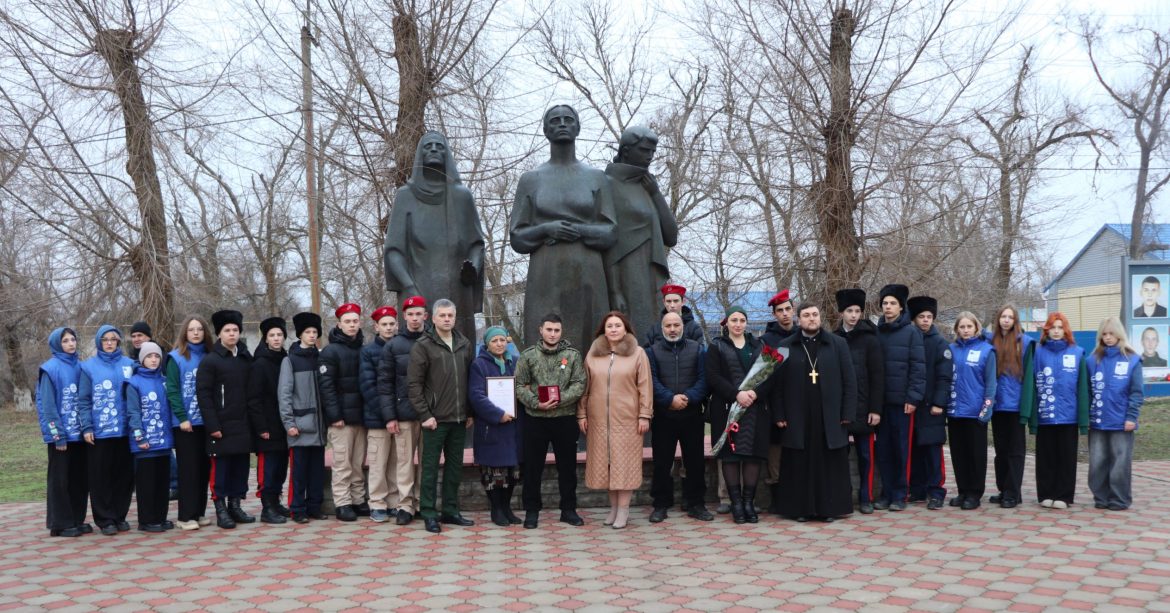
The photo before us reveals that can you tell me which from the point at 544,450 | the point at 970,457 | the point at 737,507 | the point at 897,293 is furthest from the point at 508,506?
the point at 970,457

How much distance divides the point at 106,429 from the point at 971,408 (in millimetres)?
6211

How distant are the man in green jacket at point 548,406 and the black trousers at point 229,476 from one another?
2007 millimetres

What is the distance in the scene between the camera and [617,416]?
6777 millimetres

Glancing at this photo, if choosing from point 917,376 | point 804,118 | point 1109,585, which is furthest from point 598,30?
point 1109,585

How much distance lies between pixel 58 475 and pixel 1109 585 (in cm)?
656

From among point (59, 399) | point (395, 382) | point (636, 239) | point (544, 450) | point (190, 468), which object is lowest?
point (190, 468)

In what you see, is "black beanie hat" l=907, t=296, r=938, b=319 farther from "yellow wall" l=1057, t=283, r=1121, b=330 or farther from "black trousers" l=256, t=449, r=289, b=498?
"yellow wall" l=1057, t=283, r=1121, b=330

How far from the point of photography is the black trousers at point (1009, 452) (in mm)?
7488

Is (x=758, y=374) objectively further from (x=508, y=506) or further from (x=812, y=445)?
(x=508, y=506)

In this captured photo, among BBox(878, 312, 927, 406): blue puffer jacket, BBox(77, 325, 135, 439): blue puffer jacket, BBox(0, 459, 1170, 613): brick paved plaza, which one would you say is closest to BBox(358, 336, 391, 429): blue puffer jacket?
BBox(0, 459, 1170, 613): brick paved plaza

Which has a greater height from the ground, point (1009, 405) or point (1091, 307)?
point (1091, 307)

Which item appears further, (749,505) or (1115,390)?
(1115,390)

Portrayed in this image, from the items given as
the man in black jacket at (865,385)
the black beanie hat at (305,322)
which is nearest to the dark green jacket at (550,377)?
the black beanie hat at (305,322)

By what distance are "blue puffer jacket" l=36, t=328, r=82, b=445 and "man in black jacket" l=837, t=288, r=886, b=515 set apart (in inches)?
214
